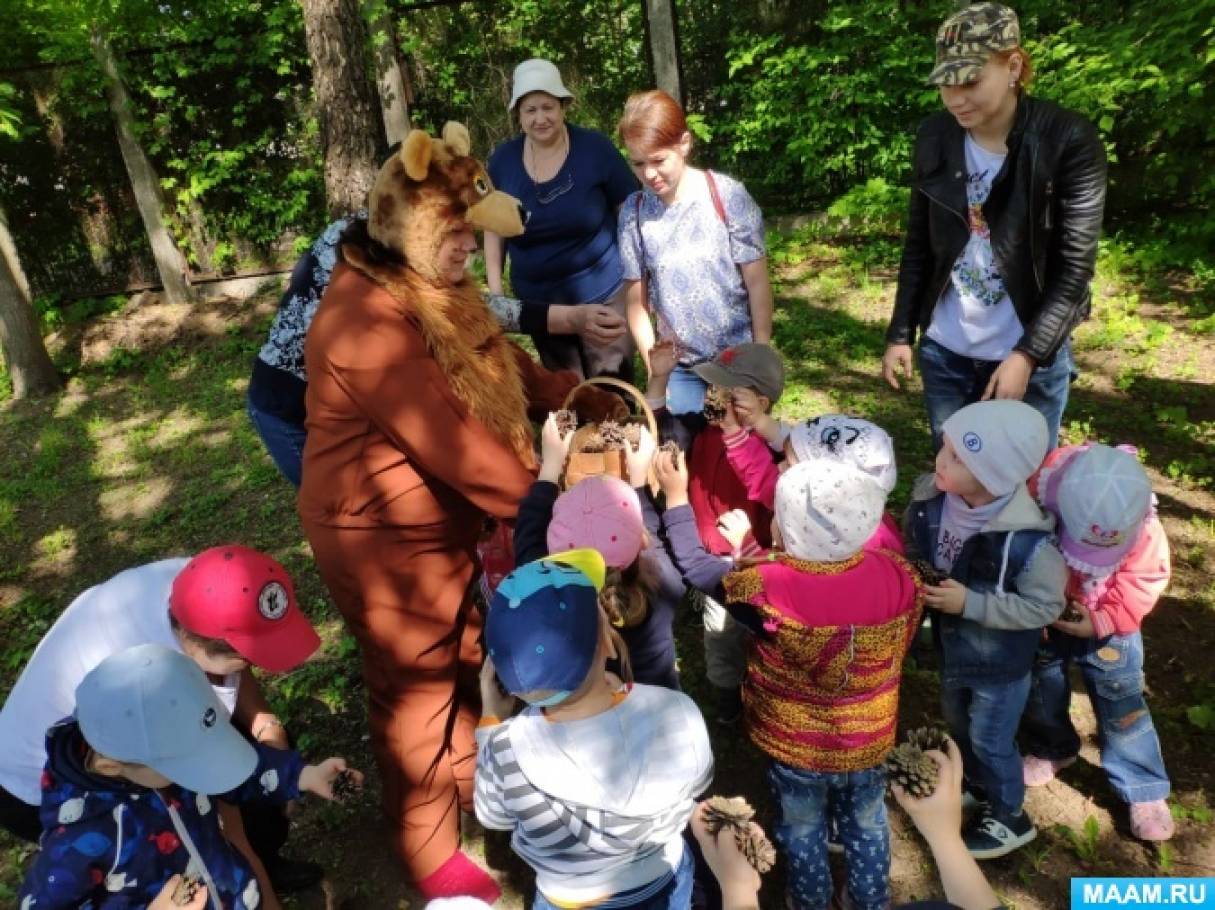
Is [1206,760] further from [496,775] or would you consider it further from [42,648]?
[42,648]

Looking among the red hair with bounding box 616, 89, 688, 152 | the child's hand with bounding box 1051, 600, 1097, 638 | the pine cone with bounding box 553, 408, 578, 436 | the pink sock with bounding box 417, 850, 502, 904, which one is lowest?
the pink sock with bounding box 417, 850, 502, 904

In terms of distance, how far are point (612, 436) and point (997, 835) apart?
5.42ft

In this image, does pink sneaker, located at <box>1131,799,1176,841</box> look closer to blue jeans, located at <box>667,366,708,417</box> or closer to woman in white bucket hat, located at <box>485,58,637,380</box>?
blue jeans, located at <box>667,366,708,417</box>

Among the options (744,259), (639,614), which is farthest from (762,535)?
(744,259)

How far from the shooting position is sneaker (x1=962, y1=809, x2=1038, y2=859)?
2.40m

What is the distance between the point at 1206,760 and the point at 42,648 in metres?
3.40

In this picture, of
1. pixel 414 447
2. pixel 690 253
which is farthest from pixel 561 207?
pixel 414 447

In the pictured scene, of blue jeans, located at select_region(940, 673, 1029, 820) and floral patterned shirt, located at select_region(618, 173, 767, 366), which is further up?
floral patterned shirt, located at select_region(618, 173, 767, 366)

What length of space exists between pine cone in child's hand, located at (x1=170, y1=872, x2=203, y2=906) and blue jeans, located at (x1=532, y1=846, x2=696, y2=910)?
72 centimetres

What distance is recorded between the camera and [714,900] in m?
2.10

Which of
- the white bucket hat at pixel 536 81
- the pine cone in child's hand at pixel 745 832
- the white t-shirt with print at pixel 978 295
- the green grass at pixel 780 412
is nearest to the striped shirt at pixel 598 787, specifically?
the pine cone in child's hand at pixel 745 832

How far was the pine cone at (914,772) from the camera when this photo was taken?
1316 millimetres

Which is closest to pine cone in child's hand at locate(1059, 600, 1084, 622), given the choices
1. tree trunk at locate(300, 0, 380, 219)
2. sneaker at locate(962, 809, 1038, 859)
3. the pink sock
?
sneaker at locate(962, 809, 1038, 859)

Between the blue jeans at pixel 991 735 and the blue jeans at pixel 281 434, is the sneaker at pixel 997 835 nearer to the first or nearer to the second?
the blue jeans at pixel 991 735
